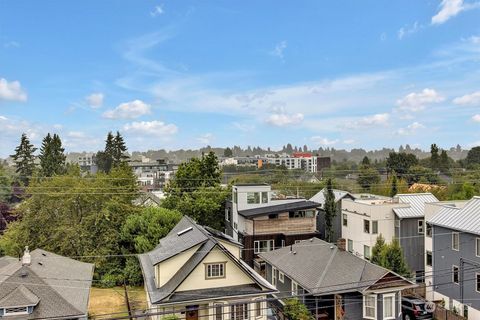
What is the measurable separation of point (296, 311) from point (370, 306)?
3579 millimetres

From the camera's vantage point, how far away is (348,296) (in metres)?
19.2

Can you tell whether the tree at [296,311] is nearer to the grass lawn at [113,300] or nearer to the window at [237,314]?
the window at [237,314]

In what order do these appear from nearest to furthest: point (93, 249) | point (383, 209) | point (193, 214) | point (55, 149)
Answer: point (383, 209) < point (93, 249) < point (193, 214) < point (55, 149)

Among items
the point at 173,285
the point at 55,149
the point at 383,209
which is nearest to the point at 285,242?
the point at 383,209

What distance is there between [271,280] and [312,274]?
5837mm

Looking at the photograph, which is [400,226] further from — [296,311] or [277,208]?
[296,311]

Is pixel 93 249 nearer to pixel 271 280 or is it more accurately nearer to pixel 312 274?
pixel 271 280

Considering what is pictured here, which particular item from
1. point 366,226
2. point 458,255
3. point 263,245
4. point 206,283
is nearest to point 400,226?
point 366,226

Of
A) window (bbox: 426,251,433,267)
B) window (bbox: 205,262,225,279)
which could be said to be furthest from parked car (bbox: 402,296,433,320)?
window (bbox: 205,262,225,279)

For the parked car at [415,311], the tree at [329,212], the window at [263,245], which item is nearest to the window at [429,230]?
the parked car at [415,311]

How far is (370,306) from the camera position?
62.5 feet

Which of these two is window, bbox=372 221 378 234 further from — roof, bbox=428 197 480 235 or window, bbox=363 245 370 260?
roof, bbox=428 197 480 235

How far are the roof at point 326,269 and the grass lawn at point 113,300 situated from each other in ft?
29.5

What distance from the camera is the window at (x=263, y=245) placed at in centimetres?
3159
